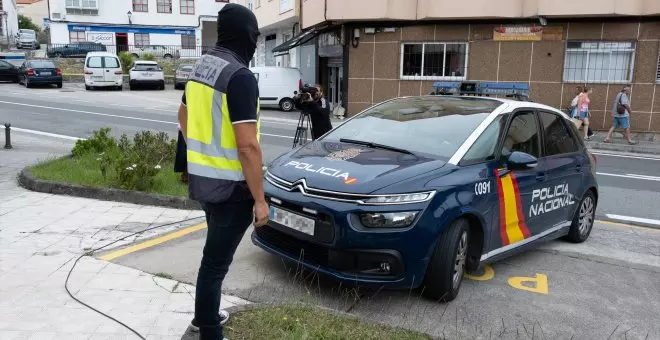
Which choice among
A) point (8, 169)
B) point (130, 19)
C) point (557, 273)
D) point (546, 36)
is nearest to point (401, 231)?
point (557, 273)

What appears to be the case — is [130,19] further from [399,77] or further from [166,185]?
[166,185]

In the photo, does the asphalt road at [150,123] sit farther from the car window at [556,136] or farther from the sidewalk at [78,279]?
the sidewalk at [78,279]

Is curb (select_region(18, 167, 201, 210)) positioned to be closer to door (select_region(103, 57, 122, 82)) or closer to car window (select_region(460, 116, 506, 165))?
car window (select_region(460, 116, 506, 165))

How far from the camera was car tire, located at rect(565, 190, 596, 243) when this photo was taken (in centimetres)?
594

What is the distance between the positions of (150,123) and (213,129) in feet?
47.4

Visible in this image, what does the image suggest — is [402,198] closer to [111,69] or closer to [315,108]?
[315,108]

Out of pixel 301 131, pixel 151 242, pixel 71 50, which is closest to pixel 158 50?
pixel 71 50

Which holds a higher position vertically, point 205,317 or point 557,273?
point 205,317

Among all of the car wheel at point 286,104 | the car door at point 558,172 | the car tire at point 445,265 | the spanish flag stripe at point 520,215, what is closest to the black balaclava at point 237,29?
the car tire at point 445,265

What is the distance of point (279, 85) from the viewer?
2334 centimetres

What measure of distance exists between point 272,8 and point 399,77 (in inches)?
487

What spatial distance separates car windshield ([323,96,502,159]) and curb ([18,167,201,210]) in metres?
2.29

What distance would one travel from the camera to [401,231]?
3.84m

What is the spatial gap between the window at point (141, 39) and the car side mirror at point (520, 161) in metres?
52.5
